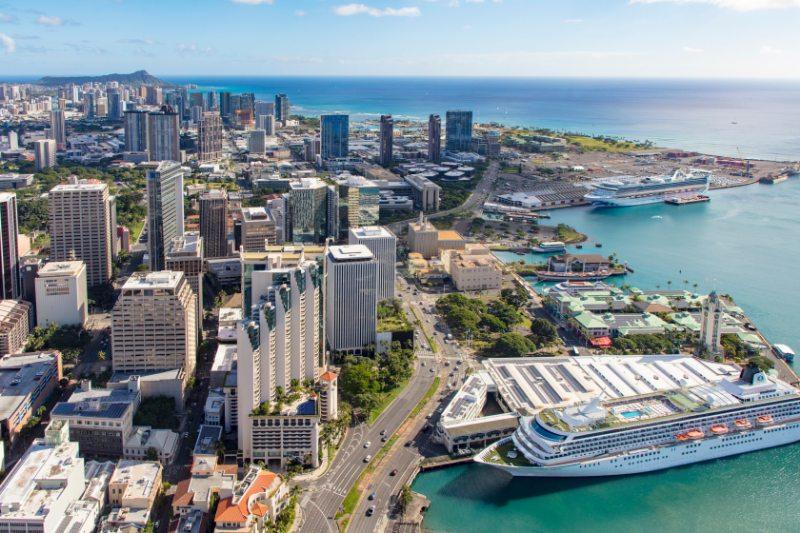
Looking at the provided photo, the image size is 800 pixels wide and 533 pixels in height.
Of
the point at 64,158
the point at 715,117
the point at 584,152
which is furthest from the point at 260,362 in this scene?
the point at 715,117

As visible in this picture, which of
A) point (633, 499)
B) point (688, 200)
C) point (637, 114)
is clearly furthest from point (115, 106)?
point (633, 499)

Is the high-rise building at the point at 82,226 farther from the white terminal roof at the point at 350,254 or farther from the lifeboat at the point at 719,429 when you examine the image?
the lifeboat at the point at 719,429

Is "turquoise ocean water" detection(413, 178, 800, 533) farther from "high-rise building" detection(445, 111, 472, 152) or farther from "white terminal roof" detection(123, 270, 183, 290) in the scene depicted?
"high-rise building" detection(445, 111, 472, 152)

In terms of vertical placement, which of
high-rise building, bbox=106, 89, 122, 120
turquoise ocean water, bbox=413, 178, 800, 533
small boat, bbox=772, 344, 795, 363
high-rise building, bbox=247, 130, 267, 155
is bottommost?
turquoise ocean water, bbox=413, 178, 800, 533

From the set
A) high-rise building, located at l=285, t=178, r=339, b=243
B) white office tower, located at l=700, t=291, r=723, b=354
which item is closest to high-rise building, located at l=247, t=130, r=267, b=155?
high-rise building, located at l=285, t=178, r=339, b=243

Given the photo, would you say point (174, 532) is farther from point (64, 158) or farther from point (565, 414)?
point (64, 158)

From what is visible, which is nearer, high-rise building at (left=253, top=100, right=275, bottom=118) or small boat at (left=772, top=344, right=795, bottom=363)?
small boat at (left=772, top=344, right=795, bottom=363)
